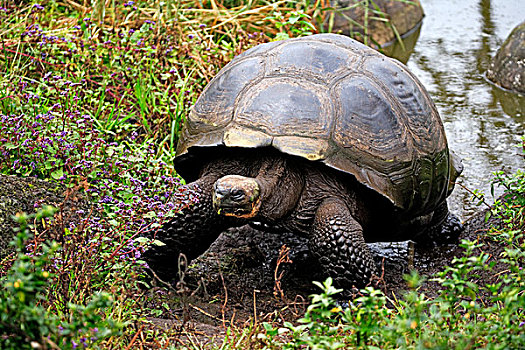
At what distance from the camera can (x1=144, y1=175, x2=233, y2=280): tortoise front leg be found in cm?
375

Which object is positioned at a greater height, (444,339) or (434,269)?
(444,339)

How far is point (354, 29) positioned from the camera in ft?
29.4

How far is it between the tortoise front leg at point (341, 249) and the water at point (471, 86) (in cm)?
185

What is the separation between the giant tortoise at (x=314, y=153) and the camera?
3.56 metres

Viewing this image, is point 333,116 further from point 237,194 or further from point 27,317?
point 27,317

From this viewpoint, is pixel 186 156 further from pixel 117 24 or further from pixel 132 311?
pixel 117 24

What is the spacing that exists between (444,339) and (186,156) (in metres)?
2.11

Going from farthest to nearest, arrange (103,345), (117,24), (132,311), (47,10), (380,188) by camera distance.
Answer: (47,10)
(117,24)
(380,188)
(132,311)
(103,345)

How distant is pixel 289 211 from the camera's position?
12.4 feet

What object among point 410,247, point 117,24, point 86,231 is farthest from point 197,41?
point 86,231

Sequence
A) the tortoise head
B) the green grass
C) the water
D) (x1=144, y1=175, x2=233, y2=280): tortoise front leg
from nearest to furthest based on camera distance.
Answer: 1. the green grass
2. the tortoise head
3. (x1=144, y1=175, x2=233, y2=280): tortoise front leg
4. the water

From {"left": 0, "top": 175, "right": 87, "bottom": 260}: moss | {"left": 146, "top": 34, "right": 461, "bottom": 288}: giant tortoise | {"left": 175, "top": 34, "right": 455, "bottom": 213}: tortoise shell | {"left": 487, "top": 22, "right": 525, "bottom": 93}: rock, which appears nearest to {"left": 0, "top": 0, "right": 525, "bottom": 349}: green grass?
{"left": 0, "top": 175, "right": 87, "bottom": 260}: moss

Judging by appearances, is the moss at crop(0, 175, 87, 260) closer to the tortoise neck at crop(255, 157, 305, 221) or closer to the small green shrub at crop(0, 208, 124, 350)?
the tortoise neck at crop(255, 157, 305, 221)

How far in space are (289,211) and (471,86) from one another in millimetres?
4800
